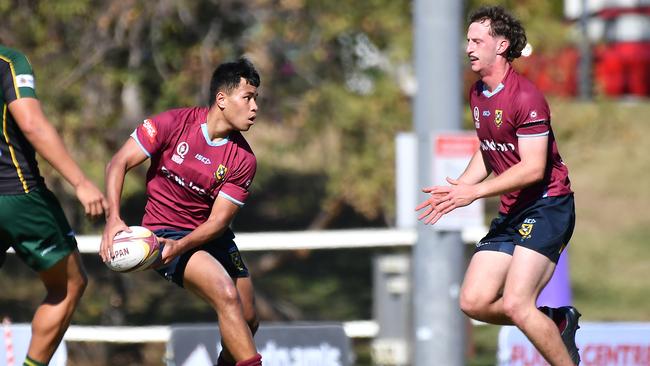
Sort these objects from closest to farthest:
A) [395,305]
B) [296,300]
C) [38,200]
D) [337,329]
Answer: [38,200]
[337,329]
[395,305]
[296,300]

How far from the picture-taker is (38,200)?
604cm

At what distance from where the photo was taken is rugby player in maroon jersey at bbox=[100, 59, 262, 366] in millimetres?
6344

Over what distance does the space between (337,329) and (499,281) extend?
5.92 ft

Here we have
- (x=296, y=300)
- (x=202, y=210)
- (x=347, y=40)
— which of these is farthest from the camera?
(x=296, y=300)

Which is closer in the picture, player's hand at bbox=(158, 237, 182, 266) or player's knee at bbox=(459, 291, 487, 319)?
player's hand at bbox=(158, 237, 182, 266)

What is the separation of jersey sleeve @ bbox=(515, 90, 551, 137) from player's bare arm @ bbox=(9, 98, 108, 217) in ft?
7.40

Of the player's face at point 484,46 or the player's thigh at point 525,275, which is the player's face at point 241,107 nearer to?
the player's face at point 484,46

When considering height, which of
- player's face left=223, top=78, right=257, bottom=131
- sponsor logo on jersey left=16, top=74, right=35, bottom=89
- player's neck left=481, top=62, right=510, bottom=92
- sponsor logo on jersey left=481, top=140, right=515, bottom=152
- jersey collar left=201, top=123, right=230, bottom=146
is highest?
sponsor logo on jersey left=16, top=74, right=35, bottom=89

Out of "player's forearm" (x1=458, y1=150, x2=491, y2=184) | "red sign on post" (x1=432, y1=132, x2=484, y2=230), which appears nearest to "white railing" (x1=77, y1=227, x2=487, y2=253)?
"red sign on post" (x1=432, y1=132, x2=484, y2=230)

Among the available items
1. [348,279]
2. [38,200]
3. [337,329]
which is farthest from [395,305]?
[348,279]

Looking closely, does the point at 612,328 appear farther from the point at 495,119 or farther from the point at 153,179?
the point at 153,179

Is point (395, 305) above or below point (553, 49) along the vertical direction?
below

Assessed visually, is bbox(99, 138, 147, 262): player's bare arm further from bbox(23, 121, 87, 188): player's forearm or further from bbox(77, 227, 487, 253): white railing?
bbox(77, 227, 487, 253): white railing

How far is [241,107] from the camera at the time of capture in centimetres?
645
